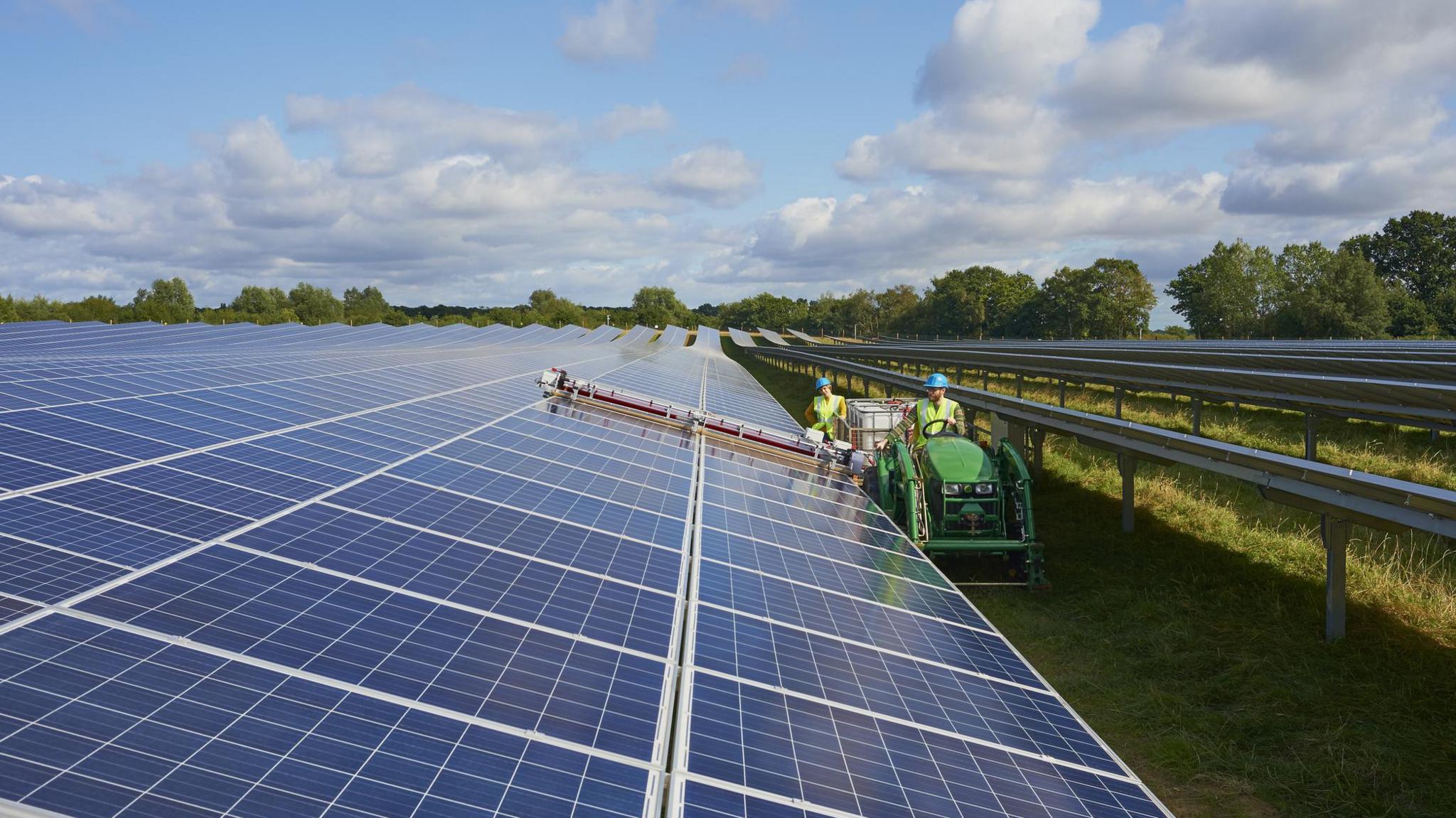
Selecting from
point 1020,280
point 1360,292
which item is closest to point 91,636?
point 1360,292

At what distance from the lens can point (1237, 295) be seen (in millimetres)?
82625

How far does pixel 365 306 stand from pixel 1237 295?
158 m

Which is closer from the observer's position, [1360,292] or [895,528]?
[895,528]

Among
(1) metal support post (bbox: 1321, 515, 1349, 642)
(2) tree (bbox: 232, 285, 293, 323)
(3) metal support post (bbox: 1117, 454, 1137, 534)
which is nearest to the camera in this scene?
(1) metal support post (bbox: 1321, 515, 1349, 642)

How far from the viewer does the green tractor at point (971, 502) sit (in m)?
14.2

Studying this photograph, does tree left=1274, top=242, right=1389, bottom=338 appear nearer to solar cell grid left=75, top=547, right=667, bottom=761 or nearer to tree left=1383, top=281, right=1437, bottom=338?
tree left=1383, top=281, right=1437, bottom=338

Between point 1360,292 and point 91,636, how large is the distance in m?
82.1

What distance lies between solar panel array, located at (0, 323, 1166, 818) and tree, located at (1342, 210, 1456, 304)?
326 feet

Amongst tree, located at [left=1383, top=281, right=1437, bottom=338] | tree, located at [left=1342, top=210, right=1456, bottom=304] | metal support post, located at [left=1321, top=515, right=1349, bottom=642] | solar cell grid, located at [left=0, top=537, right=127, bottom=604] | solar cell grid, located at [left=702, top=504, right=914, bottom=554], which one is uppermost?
tree, located at [left=1342, top=210, right=1456, bottom=304]

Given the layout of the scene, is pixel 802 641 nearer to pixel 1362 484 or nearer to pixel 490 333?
pixel 1362 484

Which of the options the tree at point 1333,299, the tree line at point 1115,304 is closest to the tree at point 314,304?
the tree line at point 1115,304

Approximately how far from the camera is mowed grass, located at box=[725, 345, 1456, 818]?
29.5 feet

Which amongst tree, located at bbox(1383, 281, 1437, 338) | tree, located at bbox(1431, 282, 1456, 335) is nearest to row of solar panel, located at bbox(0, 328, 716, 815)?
tree, located at bbox(1383, 281, 1437, 338)

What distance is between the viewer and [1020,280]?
13362 centimetres
